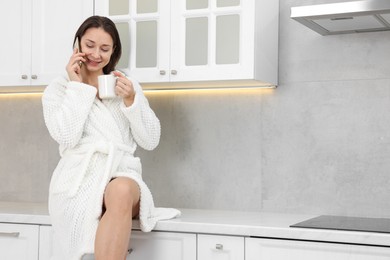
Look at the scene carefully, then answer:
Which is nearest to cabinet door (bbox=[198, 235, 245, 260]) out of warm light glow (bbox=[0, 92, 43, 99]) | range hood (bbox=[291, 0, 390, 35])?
range hood (bbox=[291, 0, 390, 35])

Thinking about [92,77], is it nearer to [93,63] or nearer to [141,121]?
[93,63]

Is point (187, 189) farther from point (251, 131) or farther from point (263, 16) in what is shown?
point (263, 16)

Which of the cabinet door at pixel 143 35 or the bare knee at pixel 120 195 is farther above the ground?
the cabinet door at pixel 143 35

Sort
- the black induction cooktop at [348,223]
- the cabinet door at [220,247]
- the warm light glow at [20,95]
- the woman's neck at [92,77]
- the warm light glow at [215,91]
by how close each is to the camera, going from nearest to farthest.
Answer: the black induction cooktop at [348,223]
the cabinet door at [220,247]
the woman's neck at [92,77]
the warm light glow at [215,91]
the warm light glow at [20,95]

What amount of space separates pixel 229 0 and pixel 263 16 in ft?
0.53

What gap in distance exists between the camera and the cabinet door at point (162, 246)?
280cm

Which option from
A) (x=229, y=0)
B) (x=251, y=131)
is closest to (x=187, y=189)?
(x=251, y=131)

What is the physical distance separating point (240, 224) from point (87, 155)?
64cm

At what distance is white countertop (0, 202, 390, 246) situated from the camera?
253 centimetres

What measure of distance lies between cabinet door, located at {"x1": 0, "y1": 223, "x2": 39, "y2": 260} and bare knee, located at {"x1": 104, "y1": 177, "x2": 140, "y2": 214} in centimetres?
53

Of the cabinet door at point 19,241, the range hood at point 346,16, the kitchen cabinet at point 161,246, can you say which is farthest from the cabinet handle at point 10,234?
the range hood at point 346,16

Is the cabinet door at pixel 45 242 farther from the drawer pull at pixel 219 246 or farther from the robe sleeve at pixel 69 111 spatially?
the drawer pull at pixel 219 246

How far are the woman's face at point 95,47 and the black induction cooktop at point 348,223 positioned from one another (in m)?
1.03

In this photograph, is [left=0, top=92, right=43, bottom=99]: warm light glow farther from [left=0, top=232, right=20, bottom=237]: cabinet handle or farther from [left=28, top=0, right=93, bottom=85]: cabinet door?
A: [left=0, top=232, right=20, bottom=237]: cabinet handle
